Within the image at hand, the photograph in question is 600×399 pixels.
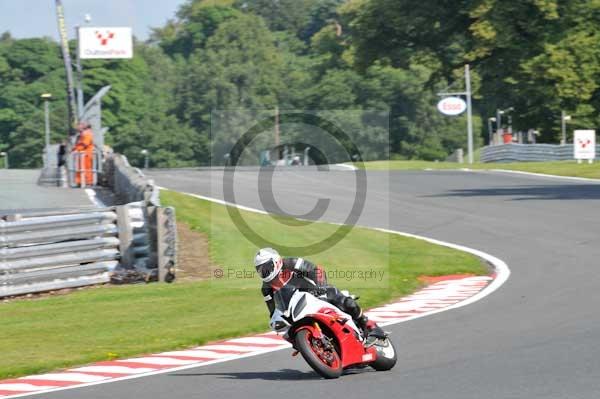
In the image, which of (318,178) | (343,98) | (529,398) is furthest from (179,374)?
(343,98)

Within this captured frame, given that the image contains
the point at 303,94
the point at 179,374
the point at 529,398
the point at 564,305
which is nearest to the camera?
the point at 529,398

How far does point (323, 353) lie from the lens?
9.35 meters

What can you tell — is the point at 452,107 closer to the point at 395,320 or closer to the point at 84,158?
the point at 84,158

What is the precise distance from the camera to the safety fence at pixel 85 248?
51.2ft

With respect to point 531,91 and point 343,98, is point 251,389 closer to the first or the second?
point 531,91

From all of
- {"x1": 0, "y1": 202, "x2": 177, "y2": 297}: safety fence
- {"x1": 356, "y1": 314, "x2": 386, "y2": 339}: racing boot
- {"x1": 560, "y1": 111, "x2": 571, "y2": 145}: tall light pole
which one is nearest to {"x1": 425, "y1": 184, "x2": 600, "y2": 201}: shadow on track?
{"x1": 0, "y1": 202, "x2": 177, "y2": 297}: safety fence

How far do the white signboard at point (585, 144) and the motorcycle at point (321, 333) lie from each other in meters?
36.6

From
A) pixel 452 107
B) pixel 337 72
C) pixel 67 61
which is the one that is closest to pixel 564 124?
pixel 452 107

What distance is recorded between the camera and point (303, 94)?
354ft

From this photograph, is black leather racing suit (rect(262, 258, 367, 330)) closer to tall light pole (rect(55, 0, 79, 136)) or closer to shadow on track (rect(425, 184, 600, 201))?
shadow on track (rect(425, 184, 600, 201))

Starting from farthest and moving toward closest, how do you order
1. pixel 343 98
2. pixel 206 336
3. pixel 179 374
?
pixel 343 98 → pixel 206 336 → pixel 179 374

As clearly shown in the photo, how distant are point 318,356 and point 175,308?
5.28m

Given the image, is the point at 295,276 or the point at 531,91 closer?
the point at 295,276

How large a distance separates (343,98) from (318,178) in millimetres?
57238
